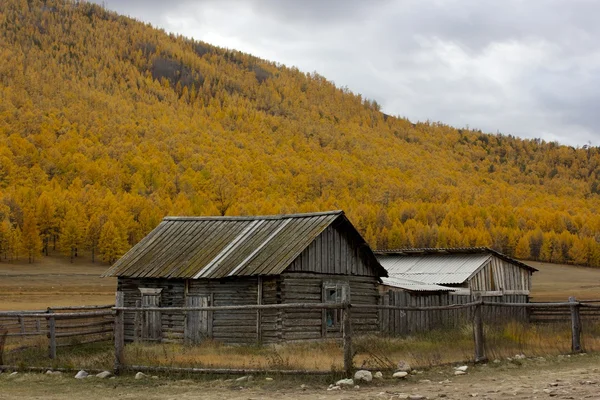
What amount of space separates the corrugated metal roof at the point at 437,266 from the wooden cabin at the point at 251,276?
8.44m

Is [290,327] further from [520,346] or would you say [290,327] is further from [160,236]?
[520,346]

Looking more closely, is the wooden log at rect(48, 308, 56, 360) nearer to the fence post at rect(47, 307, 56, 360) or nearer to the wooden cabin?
the fence post at rect(47, 307, 56, 360)

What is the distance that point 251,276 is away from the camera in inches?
1014

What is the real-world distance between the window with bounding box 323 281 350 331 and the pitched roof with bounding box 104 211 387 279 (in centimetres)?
200

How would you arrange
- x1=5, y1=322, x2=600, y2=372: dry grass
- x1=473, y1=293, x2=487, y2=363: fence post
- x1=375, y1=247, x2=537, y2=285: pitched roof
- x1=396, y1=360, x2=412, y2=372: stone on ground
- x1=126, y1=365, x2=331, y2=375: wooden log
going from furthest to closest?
1. x1=375, y1=247, x2=537, y2=285: pitched roof
2. x1=473, y1=293, x2=487, y2=363: fence post
3. x1=5, y1=322, x2=600, y2=372: dry grass
4. x1=396, y1=360, x2=412, y2=372: stone on ground
5. x1=126, y1=365, x2=331, y2=375: wooden log

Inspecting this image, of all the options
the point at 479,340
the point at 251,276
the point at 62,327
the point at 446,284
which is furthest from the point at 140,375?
the point at 446,284

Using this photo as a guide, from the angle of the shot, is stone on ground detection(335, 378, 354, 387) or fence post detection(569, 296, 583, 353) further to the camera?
fence post detection(569, 296, 583, 353)

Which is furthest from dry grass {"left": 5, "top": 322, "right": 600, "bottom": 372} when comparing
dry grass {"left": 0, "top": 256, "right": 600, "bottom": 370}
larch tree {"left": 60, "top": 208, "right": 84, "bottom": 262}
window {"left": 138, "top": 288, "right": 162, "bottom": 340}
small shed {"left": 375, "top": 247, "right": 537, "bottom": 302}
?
larch tree {"left": 60, "top": 208, "right": 84, "bottom": 262}

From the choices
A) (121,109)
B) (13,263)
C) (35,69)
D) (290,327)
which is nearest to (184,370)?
(290,327)

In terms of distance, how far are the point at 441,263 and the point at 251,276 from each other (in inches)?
Result: 641

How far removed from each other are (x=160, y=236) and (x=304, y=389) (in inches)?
683

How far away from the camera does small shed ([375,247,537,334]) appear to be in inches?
1243

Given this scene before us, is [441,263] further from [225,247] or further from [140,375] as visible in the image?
A: [140,375]

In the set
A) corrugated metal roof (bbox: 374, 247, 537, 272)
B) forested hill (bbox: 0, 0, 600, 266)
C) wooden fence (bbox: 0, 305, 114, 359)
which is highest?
forested hill (bbox: 0, 0, 600, 266)
